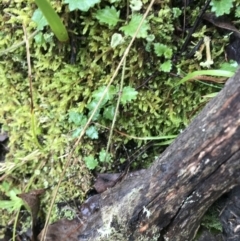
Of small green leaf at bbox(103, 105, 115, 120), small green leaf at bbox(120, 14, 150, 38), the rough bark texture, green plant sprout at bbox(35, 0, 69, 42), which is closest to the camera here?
the rough bark texture

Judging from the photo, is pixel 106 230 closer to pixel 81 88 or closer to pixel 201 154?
pixel 201 154

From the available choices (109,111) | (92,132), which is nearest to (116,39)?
(109,111)

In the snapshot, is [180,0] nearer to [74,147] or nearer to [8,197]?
[74,147]

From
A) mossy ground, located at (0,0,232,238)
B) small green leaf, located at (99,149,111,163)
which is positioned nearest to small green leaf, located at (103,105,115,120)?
mossy ground, located at (0,0,232,238)

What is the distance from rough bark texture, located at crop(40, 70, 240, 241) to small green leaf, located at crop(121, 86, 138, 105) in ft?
1.04

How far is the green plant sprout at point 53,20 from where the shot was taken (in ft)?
4.89

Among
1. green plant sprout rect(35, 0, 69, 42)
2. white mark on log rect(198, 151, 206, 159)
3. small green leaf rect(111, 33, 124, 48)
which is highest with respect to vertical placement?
green plant sprout rect(35, 0, 69, 42)

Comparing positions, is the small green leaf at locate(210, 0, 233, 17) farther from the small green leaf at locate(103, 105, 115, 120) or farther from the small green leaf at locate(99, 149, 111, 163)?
the small green leaf at locate(99, 149, 111, 163)

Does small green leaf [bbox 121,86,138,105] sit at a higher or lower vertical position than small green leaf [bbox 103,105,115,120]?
higher

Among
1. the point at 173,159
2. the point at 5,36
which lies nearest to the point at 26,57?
the point at 5,36

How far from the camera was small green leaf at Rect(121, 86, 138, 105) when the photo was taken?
170cm

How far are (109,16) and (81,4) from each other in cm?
13

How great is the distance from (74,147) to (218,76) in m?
0.75

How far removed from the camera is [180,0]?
1686mm
